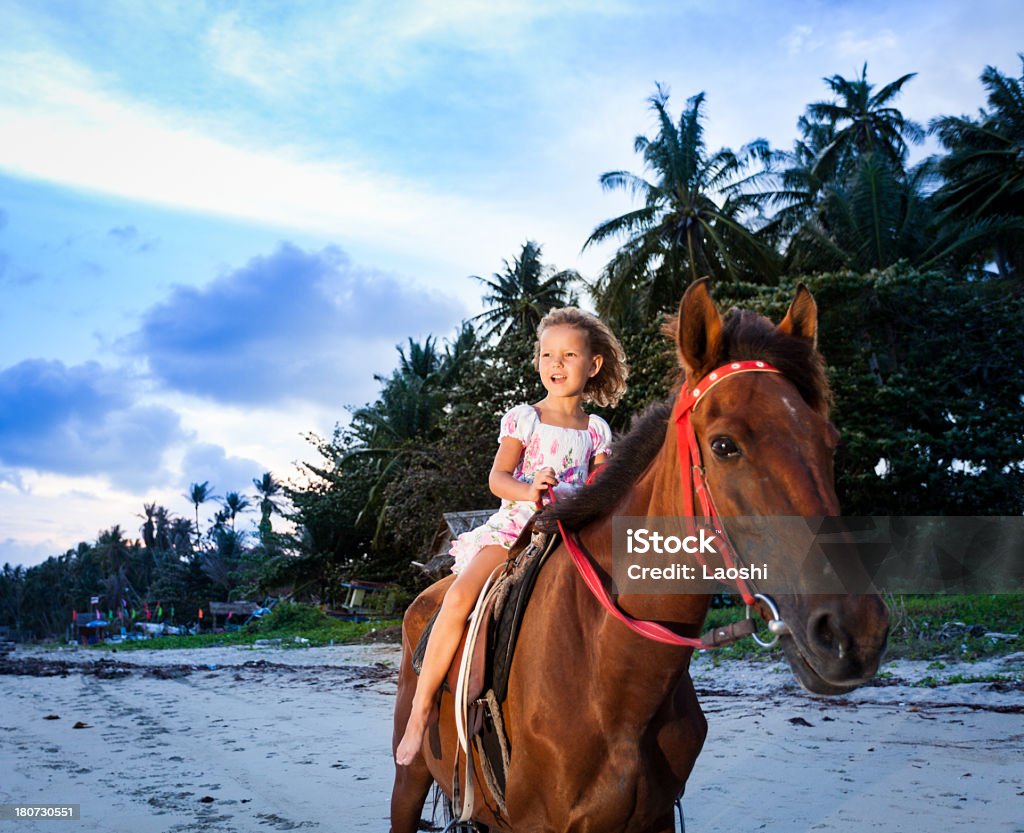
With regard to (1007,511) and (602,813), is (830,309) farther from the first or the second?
(602,813)

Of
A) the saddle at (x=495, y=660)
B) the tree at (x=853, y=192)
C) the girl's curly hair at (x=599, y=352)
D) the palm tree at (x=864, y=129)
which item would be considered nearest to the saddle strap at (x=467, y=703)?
the saddle at (x=495, y=660)

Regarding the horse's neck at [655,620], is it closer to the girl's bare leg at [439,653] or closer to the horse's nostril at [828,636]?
the horse's nostril at [828,636]

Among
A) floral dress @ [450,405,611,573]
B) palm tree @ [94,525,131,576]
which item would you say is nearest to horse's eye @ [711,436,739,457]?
floral dress @ [450,405,611,573]

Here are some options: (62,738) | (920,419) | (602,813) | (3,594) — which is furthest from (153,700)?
(3,594)

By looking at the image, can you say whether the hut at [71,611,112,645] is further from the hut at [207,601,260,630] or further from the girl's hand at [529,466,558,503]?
the girl's hand at [529,466,558,503]

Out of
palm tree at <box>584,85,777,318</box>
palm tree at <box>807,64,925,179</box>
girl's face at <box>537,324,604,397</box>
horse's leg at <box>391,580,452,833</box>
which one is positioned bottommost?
horse's leg at <box>391,580,452,833</box>

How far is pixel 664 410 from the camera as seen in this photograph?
2527 mm

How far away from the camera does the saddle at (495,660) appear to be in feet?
9.18

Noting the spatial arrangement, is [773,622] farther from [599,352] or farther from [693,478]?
[599,352]

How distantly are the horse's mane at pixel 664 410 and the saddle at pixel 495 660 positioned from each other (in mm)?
177

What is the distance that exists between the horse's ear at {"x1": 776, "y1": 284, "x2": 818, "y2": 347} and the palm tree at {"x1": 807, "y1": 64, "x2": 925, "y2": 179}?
121ft

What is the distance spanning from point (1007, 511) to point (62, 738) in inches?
770

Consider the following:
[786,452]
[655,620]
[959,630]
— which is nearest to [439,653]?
[655,620]

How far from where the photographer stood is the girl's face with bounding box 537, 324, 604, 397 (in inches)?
135
